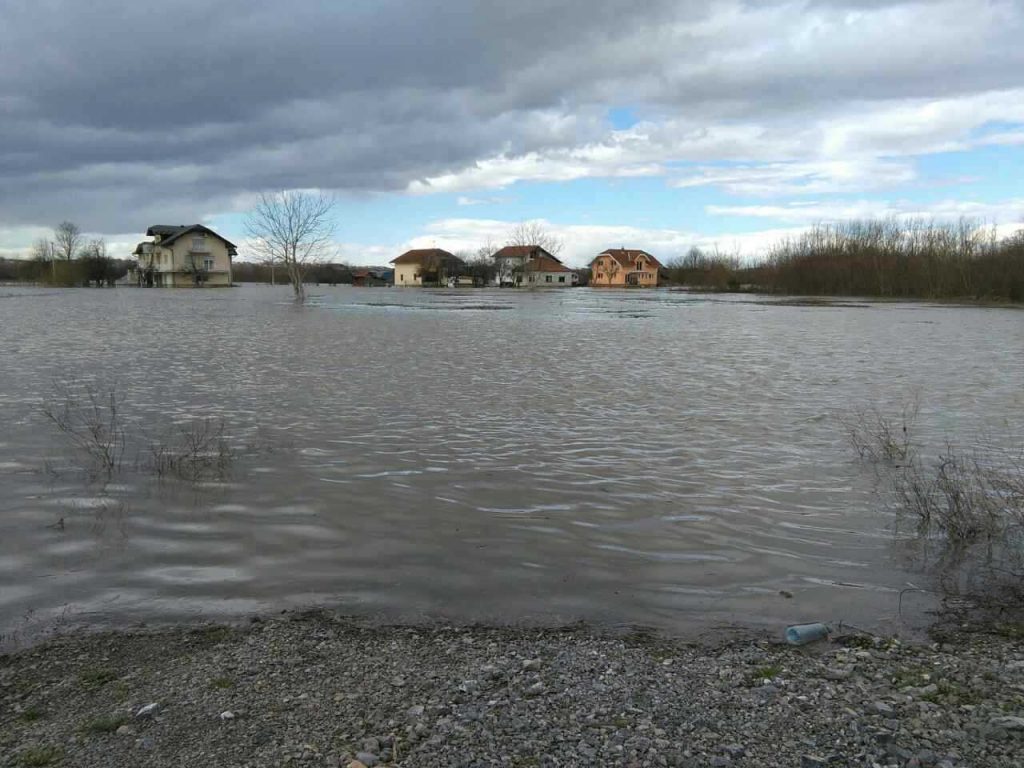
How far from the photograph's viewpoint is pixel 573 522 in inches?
261

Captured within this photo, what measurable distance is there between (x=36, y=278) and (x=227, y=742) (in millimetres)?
132001

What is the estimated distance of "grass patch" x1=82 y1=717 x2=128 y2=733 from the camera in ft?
10.8

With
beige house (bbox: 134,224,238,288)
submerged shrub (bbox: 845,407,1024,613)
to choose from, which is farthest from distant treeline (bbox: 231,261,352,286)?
submerged shrub (bbox: 845,407,1024,613)

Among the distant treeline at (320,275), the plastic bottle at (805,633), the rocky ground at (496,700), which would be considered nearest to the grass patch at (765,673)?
the rocky ground at (496,700)

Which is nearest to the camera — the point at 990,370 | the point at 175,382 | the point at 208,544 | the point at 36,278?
the point at 208,544

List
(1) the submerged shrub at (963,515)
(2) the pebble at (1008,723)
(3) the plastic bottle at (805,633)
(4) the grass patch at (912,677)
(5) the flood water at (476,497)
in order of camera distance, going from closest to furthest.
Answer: (2) the pebble at (1008,723) → (4) the grass patch at (912,677) → (3) the plastic bottle at (805,633) → (5) the flood water at (476,497) → (1) the submerged shrub at (963,515)

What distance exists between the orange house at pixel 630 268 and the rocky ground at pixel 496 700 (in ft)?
403

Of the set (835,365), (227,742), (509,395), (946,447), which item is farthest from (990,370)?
(227,742)

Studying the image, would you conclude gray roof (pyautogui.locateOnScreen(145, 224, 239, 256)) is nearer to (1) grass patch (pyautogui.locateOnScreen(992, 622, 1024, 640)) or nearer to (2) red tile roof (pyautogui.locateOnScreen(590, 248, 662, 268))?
(2) red tile roof (pyautogui.locateOnScreen(590, 248, 662, 268))

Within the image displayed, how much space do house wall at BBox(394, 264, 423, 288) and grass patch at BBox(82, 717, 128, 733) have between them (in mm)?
119896

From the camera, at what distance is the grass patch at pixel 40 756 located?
10.0 feet

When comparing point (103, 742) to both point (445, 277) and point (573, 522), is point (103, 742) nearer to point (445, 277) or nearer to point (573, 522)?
point (573, 522)

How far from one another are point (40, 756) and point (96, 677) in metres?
0.75

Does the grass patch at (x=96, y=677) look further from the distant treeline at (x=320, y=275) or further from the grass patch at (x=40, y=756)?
the distant treeline at (x=320, y=275)
